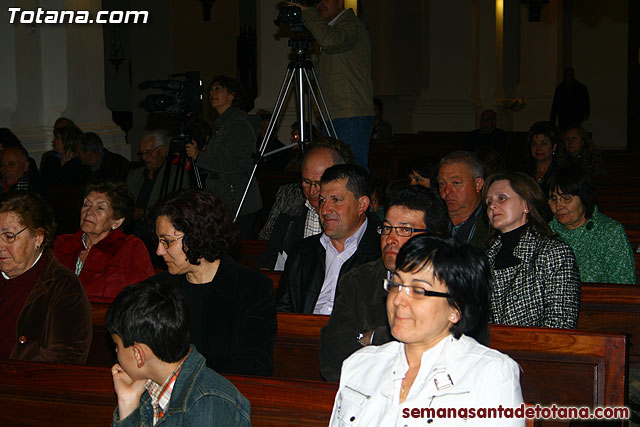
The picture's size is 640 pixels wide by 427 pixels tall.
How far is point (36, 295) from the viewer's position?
10.3 ft

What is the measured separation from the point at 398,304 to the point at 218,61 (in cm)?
Answer: 1631

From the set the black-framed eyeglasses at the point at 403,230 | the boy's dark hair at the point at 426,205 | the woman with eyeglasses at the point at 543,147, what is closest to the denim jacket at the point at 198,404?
the black-framed eyeglasses at the point at 403,230

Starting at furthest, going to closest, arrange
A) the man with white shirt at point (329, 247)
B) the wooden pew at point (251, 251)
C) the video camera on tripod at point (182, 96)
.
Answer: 1. the video camera on tripod at point (182, 96)
2. the wooden pew at point (251, 251)
3. the man with white shirt at point (329, 247)

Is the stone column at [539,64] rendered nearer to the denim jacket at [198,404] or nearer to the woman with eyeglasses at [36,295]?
the woman with eyeglasses at [36,295]

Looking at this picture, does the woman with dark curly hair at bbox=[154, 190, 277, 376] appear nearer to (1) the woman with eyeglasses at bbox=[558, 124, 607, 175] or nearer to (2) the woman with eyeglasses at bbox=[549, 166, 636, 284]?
(2) the woman with eyeglasses at bbox=[549, 166, 636, 284]

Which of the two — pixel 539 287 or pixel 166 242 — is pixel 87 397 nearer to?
pixel 166 242

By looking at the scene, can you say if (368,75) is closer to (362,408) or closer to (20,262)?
(20,262)

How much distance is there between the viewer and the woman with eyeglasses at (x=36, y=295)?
10.2 ft

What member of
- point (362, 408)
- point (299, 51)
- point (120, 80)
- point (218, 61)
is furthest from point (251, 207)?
point (120, 80)

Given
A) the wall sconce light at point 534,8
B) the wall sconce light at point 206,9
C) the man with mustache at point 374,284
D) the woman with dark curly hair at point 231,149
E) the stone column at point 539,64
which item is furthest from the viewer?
the wall sconce light at point 206,9

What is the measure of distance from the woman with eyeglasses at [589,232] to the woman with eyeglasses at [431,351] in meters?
2.46

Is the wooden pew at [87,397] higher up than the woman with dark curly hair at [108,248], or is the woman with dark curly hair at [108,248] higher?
the woman with dark curly hair at [108,248]

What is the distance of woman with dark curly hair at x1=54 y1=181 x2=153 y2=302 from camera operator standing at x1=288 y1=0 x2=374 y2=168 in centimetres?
202

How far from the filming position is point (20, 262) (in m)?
3.26
